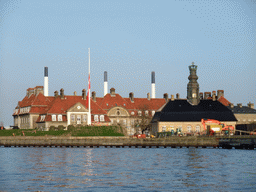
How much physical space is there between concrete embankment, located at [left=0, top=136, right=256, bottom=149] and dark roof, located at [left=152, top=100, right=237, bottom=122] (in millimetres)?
25829

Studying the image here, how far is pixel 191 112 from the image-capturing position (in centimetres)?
12750

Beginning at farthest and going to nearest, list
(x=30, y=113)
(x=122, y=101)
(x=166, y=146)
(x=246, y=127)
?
1. (x=122, y=101)
2. (x=30, y=113)
3. (x=246, y=127)
4. (x=166, y=146)

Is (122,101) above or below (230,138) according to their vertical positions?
above

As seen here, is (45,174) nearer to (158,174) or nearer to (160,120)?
(158,174)

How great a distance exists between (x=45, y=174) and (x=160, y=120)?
80.8m

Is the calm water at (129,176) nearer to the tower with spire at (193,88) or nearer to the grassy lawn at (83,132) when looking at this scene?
the grassy lawn at (83,132)

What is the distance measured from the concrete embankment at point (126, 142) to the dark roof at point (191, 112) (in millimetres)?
25829

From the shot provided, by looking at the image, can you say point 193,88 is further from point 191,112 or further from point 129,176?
point 129,176

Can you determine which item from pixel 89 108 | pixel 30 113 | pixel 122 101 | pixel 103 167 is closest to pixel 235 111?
pixel 122 101

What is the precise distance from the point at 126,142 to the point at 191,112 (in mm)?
30095

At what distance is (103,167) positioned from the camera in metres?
54.8

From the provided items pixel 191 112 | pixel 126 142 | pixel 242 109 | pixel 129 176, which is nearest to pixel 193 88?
pixel 191 112

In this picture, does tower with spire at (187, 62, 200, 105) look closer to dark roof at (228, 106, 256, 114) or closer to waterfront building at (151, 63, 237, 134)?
waterfront building at (151, 63, 237, 134)

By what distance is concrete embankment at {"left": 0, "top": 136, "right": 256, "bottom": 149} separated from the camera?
93500 mm
